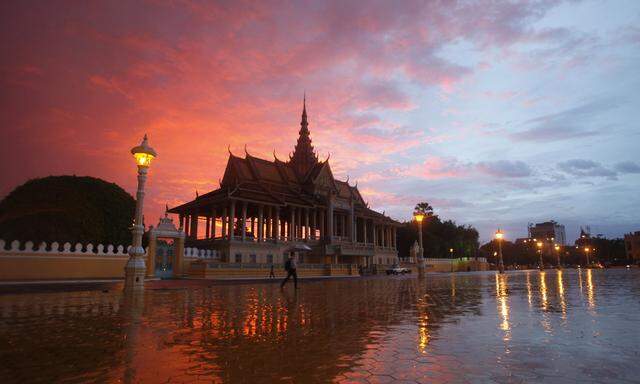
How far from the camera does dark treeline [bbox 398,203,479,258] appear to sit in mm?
83500

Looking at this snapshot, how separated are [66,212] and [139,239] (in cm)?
2437

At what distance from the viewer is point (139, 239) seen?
59.2ft

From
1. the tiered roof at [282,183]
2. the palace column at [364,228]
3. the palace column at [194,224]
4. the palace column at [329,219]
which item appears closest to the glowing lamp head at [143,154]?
the tiered roof at [282,183]

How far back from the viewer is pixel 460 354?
4973 mm

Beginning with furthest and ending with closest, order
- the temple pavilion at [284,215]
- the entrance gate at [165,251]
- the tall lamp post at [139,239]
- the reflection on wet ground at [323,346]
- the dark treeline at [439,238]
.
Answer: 1. the dark treeline at [439,238]
2. the temple pavilion at [284,215]
3. the entrance gate at [165,251]
4. the tall lamp post at [139,239]
5. the reflection on wet ground at [323,346]

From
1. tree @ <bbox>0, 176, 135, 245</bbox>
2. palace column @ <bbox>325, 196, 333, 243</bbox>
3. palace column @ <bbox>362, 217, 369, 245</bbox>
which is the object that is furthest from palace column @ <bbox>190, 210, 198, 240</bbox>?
palace column @ <bbox>362, 217, 369, 245</bbox>

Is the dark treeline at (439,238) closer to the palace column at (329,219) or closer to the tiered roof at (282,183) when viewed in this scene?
the tiered roof at (282,183)

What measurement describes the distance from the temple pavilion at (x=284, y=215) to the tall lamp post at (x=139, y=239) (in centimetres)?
2133

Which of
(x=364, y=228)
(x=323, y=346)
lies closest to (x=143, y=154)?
(x=323, y=346)

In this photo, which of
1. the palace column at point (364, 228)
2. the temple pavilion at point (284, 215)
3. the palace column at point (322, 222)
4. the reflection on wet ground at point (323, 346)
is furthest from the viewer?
the palace column at point (364, 228)

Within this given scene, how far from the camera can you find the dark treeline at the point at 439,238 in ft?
274

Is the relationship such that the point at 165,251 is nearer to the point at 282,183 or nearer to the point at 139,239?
the point at 139,239

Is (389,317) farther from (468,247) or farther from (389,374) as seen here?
(468,247)

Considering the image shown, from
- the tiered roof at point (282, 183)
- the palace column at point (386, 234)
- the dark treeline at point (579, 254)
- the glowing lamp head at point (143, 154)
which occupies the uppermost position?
the tiered roof at point (282, 183)
